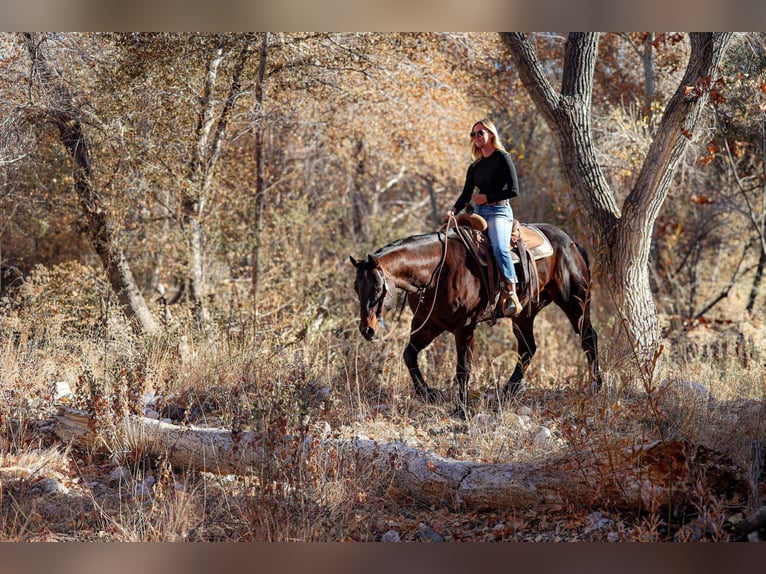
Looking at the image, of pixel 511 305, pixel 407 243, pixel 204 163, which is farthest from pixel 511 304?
pixel 204 163

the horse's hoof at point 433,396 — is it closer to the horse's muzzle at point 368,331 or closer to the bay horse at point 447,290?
the bay horse at point 447,290

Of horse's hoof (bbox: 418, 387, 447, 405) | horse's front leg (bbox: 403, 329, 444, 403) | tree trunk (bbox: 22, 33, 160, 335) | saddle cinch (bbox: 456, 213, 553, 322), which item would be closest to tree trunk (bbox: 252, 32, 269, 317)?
tree trunk (bbox: 22, 33, 160, 335)

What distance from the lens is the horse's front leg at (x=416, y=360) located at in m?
7.35

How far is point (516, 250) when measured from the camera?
24.3ft

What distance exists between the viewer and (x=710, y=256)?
16312mm

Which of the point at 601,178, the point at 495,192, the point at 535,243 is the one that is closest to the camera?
the point at 495,192

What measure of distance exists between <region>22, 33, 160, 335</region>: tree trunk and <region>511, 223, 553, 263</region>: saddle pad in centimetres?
437

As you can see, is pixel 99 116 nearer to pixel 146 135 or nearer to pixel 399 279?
pixel 146 135

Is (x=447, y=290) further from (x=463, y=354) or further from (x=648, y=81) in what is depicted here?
(x=648, y=81)

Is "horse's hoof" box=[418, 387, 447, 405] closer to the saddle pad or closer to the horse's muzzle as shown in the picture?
the horse's muzzle

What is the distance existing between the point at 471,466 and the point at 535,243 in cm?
298

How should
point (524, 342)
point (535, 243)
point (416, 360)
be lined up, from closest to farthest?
point (416, 360)
point (535, 243)
point (524, 342)

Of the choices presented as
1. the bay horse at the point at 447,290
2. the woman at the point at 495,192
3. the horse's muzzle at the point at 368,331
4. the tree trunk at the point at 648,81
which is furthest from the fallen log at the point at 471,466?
the tree trunk at the point at 648,81
